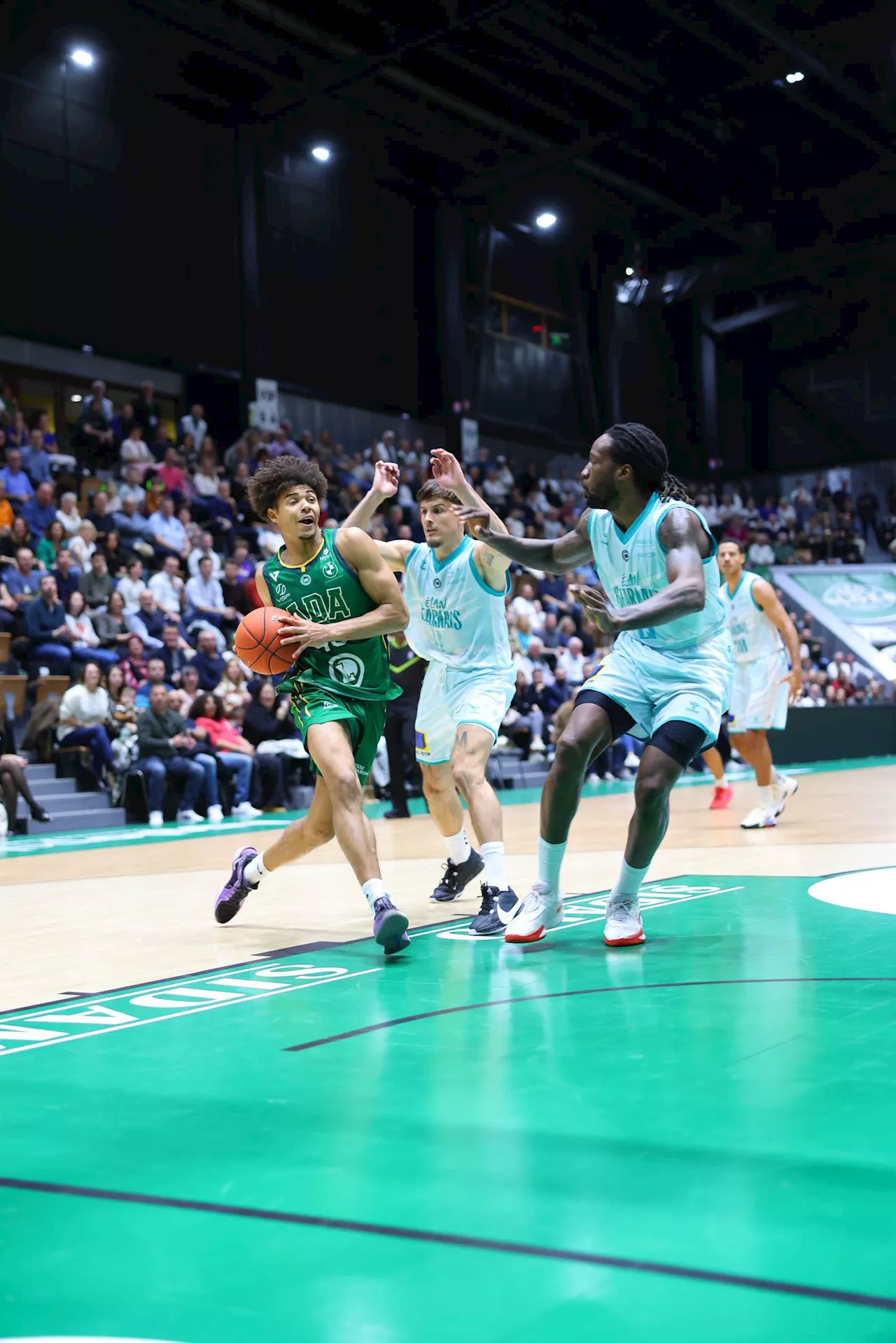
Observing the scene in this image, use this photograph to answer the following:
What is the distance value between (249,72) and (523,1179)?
21332 millimetres

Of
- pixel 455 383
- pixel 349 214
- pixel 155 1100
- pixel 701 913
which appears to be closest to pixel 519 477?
pixel 455 383

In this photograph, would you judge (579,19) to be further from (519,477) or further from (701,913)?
(701,913)

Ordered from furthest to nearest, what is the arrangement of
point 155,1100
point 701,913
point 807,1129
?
1. point 701,913
2. point 155,1100
3. point 807,1129

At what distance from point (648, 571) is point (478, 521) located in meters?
0.71

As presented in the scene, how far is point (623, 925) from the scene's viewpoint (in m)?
5.01

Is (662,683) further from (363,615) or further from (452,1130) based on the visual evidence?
(452,1130)

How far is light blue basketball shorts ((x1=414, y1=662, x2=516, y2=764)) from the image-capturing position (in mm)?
5988

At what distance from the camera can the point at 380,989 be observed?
14.4 ft

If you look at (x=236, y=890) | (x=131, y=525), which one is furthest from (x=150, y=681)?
(x=236, y=890)

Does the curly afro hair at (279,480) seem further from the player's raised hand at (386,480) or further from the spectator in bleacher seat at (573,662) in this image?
the spectator in bleacher seat at (573,662)

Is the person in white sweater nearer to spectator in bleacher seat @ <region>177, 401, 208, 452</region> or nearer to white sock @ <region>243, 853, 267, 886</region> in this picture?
spectator in bleacher seat @ <region>177, 401, 208, 452</region>

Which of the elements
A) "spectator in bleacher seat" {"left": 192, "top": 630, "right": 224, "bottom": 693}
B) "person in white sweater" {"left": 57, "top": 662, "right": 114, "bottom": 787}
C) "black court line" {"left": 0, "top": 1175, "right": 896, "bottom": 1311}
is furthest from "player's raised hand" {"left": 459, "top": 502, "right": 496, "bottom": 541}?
"spectator in bleacher seat" {"left": 192, "top": 630, "right": 224, "bottom": 693}

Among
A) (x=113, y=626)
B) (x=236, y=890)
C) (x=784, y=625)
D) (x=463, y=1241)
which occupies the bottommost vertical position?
(x=463, y=1241)

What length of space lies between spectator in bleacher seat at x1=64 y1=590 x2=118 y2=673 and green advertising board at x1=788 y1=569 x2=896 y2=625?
1935 cm
